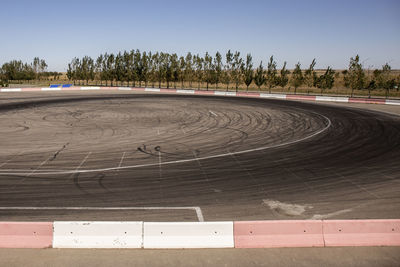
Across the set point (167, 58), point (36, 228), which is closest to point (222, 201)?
point (36, 228)

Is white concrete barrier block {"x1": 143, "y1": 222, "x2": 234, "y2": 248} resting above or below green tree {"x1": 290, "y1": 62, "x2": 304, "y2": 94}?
below

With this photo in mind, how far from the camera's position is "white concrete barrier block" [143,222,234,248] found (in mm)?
6543

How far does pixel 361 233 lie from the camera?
675 centimetres

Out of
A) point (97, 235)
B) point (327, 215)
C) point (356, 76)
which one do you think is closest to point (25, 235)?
point (97, 235)

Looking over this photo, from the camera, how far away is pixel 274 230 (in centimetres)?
670

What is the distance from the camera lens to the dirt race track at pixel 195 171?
861cm

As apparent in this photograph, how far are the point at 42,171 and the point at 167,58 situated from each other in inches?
2932

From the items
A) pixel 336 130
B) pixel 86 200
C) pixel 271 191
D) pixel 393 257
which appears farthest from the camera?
pixel 336 130

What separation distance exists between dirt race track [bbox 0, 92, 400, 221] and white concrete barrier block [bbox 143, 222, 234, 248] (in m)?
1.42

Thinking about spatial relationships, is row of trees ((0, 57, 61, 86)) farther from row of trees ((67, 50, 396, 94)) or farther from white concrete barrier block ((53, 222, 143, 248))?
white concrete barrier block ((53, 222, 143, 248))

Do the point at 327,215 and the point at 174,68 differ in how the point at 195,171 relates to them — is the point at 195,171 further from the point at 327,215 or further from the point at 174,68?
the point at 174,68

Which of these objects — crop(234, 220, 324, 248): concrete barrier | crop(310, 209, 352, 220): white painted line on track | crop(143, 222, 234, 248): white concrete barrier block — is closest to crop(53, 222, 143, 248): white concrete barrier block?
crop(143, 222, 234, 248): white concrete barrier block

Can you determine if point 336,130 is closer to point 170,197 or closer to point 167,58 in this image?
point 170,197

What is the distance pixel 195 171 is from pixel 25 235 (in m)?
6.53
